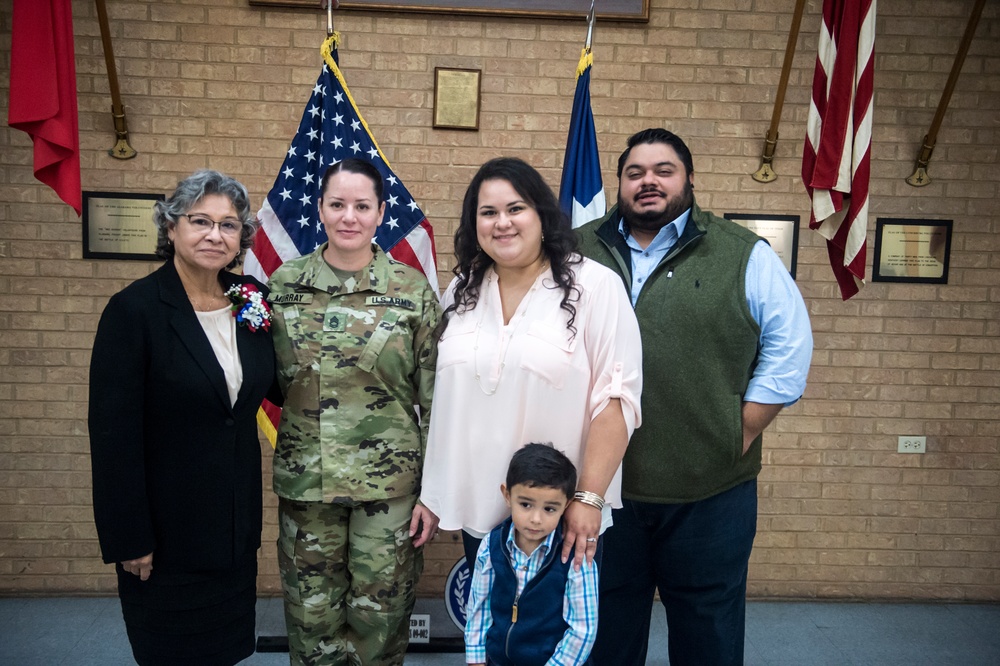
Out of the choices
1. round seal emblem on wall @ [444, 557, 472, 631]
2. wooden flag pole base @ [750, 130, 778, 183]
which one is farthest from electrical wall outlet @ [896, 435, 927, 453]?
round seal emblem on wall @ [444, 557, 472, 631]

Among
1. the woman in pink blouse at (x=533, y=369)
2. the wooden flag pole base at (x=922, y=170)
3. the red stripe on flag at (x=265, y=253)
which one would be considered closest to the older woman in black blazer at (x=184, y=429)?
the woman in pink blouse at (x=533, y=369)

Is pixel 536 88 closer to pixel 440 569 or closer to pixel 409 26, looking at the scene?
pixel 409 26

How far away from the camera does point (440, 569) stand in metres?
3.44

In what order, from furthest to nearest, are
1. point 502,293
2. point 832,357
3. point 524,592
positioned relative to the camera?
1. point 832,357
2. point 502,293
3. point 524,592

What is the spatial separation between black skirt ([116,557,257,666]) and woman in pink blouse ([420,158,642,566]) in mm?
662

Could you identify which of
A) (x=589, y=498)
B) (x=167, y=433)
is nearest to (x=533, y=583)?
(x=589, y=498)

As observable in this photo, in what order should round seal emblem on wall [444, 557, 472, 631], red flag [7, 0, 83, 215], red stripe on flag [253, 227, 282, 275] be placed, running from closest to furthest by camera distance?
1. red flag [7, 0, 83, 215]
2. red stripe on flag [253, 227, 282, 275]
3. round seal emblem on wall [444, 557, 472, 631]

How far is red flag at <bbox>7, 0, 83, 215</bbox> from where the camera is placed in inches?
99.2

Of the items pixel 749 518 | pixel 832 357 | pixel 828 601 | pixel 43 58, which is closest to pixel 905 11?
pixel 832 357

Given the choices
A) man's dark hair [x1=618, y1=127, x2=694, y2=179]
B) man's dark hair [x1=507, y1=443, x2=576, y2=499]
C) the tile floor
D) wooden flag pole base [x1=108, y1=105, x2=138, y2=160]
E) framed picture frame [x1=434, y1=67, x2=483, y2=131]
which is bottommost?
the tile floor

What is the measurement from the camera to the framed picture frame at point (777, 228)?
3377mm

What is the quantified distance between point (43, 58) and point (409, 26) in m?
1.43

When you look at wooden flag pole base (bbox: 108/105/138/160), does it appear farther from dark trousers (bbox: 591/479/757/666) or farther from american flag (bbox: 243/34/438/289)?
dark trousers (bbox: 591/479/757/666)

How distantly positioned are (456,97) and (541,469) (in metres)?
2.04
